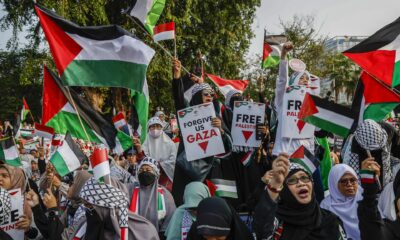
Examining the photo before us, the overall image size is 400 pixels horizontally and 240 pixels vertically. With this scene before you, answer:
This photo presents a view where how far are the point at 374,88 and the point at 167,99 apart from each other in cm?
1619

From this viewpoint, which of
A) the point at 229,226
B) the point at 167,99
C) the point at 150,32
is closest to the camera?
the point at 229,226

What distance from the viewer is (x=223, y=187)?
4.93 m

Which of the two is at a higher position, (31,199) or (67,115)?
(67,115)

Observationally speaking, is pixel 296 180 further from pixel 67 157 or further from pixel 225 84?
pixel 225 84

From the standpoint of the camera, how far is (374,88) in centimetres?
479

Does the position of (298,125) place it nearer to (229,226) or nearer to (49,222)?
(229,226)

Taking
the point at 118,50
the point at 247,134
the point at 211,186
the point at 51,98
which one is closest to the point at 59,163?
the point at 51,98

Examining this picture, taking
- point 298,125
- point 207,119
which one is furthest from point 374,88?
point 207,119

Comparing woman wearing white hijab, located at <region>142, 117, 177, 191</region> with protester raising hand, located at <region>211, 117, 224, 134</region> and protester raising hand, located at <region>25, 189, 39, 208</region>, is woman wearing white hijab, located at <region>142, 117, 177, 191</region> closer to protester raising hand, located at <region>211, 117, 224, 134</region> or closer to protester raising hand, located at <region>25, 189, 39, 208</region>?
protester raising hand, located at <region>211, 117, 224, 134</region>

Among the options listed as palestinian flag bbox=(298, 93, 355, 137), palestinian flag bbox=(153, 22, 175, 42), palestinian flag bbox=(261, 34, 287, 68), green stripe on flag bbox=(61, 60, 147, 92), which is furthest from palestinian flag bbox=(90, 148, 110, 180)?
palestinian flag bbox=(261, 34, 287, 68)

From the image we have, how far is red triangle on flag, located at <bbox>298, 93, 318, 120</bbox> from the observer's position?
4.76m

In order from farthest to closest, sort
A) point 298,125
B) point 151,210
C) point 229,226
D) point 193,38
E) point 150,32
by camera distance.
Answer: point 193,38 → point 150,32 → point 298,125 → point 151,210 → point 229,226

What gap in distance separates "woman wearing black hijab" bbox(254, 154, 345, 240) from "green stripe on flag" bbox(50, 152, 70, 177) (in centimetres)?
264

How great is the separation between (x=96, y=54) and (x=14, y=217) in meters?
1.78
